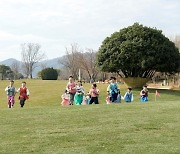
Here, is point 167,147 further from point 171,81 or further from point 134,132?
point 171,81

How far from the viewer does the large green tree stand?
105 ft

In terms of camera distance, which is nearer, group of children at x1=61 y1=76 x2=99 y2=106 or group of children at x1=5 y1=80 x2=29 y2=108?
group of children at x1=61 y1=76 x2=99 y2=106

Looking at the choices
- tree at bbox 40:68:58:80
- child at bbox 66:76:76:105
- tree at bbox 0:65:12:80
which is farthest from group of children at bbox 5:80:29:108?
tree at bbox 0:65:12:80

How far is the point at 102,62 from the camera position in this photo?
34.0 metres

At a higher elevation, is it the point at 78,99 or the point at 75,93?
the point at 75,93

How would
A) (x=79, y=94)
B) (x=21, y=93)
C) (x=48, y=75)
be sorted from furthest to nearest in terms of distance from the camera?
(x=48, y=75), (x=79, y=94), (x=21, y=93)

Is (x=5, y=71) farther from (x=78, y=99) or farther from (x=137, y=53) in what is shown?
(x=78, y=99)

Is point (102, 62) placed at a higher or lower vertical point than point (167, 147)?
higher

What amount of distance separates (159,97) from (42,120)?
66.9 ft

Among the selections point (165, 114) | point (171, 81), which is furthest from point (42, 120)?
point (171, 81)

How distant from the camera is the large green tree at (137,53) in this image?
1265 inches

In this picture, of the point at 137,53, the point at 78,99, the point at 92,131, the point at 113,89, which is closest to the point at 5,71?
the point at 137,53

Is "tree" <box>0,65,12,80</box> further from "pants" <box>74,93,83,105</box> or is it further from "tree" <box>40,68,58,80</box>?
"pants" <box>74,93,83,105</box>

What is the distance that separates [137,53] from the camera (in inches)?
1262
